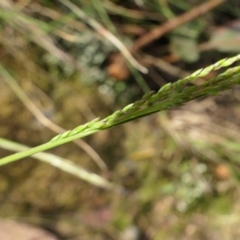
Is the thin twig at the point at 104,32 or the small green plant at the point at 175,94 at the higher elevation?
the thin twig at the point at 104,32

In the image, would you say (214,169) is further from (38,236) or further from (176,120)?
(38,236)

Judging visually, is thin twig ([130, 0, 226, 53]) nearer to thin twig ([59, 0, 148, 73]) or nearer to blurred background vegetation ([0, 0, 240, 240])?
blurred background vegetation ([0, 0, 240, 240])

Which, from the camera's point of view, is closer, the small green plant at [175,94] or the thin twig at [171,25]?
the small green plant at [175,94]

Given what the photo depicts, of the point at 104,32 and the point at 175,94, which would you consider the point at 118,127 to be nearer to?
the point at 104,32

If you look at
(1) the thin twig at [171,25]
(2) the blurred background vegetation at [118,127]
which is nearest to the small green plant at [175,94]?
(2) the blurred background vegetation at [118,127]

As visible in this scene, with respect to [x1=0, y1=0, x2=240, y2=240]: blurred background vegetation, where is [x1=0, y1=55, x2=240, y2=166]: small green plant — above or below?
below

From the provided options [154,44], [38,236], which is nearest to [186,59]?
[154,44]

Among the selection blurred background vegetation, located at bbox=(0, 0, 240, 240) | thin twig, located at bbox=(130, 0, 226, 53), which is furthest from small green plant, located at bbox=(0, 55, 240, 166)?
thin twig, located at bbox=(130, 0, 226, 53)

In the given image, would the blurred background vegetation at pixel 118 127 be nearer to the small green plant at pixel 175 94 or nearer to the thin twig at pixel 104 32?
the thin twig at pixel 104 32

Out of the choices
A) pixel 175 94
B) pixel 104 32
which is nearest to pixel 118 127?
pixel 104 32
